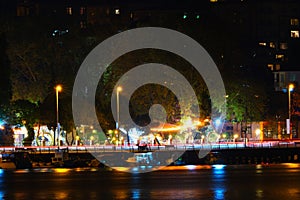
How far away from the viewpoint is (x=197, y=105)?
287 feet

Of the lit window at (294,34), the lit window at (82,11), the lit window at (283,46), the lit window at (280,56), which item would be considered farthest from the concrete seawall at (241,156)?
the lit window at (294,34)

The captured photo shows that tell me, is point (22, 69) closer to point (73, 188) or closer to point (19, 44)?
point (19, 44)

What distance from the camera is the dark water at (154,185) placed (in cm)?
4156

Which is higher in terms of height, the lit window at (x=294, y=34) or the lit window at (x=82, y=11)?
the lit window at (x=82, y=11)

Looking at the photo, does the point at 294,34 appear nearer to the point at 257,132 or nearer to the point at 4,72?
the point at 257,132

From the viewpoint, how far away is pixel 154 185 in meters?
47.1

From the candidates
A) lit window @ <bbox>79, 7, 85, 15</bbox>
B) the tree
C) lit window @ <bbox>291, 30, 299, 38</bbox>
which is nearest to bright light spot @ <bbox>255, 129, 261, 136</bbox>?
→ the tree

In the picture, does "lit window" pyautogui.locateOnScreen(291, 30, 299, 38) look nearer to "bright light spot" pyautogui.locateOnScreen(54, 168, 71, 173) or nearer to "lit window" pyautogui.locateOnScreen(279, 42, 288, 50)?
"lit window" pyautogui.locateOnScreen(279, 42, 288, 50)

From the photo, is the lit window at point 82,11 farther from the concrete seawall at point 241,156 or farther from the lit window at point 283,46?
the concrete seawall at point 241,156

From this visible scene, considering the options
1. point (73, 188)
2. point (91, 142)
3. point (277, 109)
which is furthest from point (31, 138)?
point (73, 188)

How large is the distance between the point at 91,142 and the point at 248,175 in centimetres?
3843

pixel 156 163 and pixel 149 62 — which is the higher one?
pixel 149 62

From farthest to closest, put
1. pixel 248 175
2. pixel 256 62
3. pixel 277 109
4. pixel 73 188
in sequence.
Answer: pixel 256 62 < pixel 277 109 < pixel 248 175 < pixel 73 188

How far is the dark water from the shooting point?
41.6 meters
